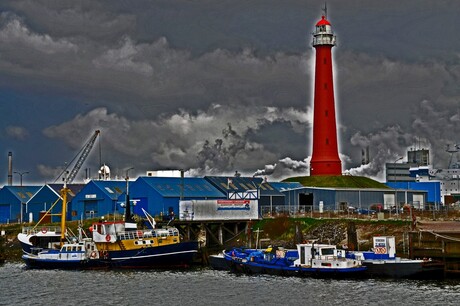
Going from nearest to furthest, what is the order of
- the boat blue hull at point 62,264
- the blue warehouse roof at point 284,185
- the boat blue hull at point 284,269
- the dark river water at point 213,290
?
the dark river water at point 213,290
the boat blue hull at point 284,269
the boat blue hull at point 62,264
the blue warehouse roof at point 284,185

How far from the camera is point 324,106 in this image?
122938mm

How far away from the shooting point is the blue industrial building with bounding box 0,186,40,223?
444 feet

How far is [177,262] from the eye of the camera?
84.0 meters

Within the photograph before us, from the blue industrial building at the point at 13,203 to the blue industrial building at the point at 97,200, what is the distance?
13383 millimetres

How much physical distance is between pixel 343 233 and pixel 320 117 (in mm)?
36015

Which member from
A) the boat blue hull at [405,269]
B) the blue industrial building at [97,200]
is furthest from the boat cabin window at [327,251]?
the blue industrial building at [97,200]

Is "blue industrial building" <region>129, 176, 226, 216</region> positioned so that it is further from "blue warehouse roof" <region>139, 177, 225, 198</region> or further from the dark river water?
the dark river water

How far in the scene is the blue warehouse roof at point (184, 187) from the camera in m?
113

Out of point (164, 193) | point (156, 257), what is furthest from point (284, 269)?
point (164, 193)

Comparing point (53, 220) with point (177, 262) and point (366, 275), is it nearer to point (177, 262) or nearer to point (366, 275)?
point (177, 262)

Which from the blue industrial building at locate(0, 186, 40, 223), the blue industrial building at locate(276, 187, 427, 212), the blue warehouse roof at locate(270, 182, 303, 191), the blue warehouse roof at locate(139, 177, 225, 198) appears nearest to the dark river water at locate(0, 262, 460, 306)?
the blue warehouse roof at locate(139, 177, 225, 198)

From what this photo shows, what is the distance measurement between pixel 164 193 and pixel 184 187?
4.77 meters

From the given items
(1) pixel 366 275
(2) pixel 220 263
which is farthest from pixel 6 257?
(1) pixel 366 275

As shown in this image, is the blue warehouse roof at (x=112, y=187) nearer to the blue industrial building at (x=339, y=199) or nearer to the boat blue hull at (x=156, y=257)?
the blue industrial building at (x=339, y=199)
